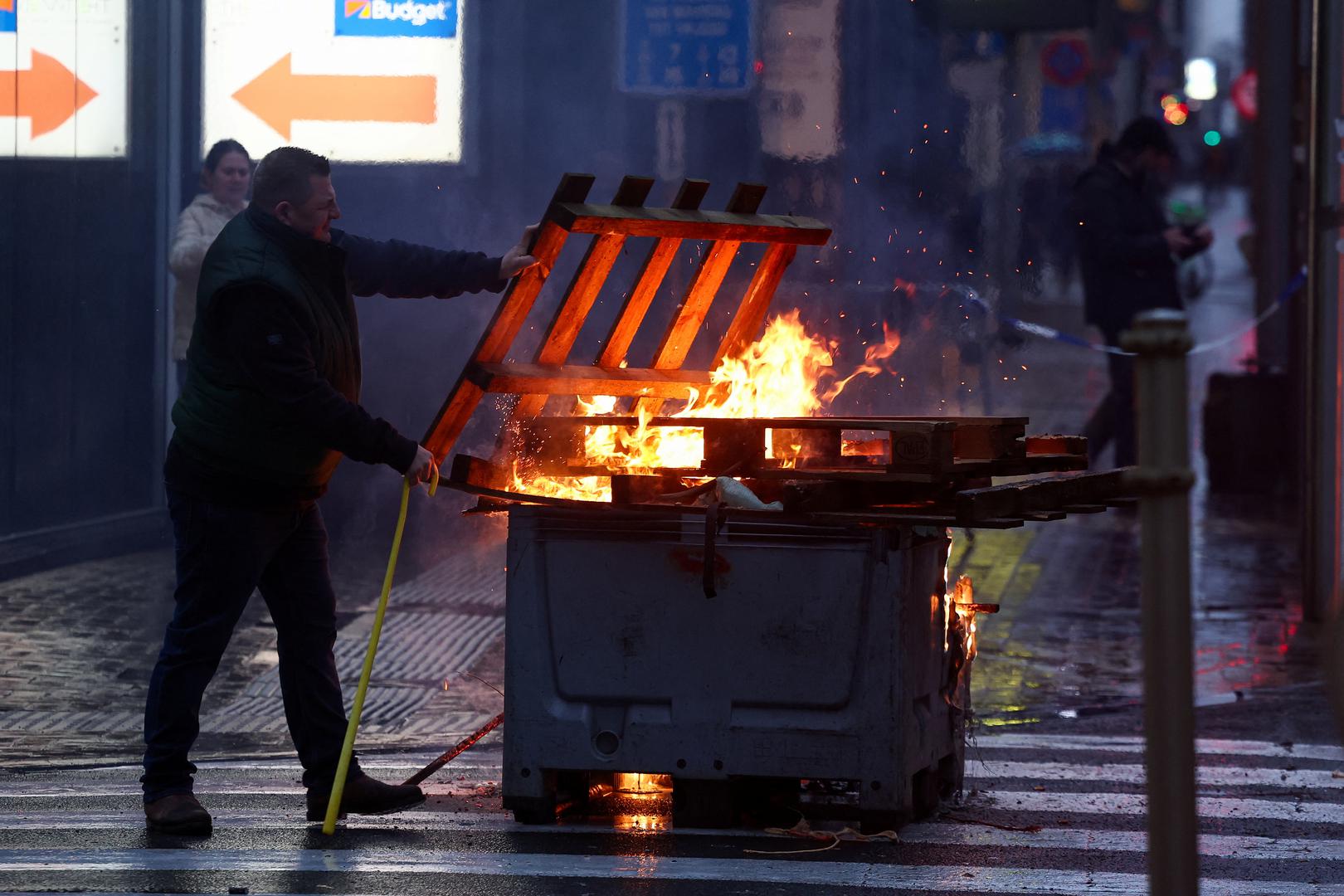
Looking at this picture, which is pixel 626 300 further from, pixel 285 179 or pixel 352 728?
pixel 352 728

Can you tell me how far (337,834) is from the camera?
598cm

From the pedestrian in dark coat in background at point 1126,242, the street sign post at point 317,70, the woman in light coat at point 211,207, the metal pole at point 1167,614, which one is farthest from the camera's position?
the pedestrian in dark coat in background at point 1126,242

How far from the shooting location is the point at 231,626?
6.17 metres

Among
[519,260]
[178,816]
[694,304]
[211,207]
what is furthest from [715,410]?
[211,207]

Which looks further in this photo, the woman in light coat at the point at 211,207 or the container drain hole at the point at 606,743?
the woman in light coat at the point at 211,207

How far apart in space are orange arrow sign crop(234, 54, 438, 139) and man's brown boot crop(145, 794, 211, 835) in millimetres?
6315

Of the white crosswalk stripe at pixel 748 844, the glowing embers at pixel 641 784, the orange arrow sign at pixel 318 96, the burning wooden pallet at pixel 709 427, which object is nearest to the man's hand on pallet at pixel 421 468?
the burning wooden pallet at pixel 709 427

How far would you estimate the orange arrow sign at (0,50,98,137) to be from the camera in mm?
11172

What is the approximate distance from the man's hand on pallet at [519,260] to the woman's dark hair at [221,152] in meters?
4.52

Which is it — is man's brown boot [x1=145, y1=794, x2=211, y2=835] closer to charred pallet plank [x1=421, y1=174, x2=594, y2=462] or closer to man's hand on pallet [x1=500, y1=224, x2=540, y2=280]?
charred pallet plank [x1=421, y1=174, x2=594, y2=462]

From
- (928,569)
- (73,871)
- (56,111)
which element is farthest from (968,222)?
(73,871)

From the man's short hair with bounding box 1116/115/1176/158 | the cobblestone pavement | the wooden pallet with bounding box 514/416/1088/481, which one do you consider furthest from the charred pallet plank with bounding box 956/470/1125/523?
the man's short hair with bounding box 1116/115/1176/158

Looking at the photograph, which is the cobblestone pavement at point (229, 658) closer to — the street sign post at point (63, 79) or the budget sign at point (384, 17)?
the street sign post at point (63, 79)

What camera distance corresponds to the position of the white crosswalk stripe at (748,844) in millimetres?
5484
